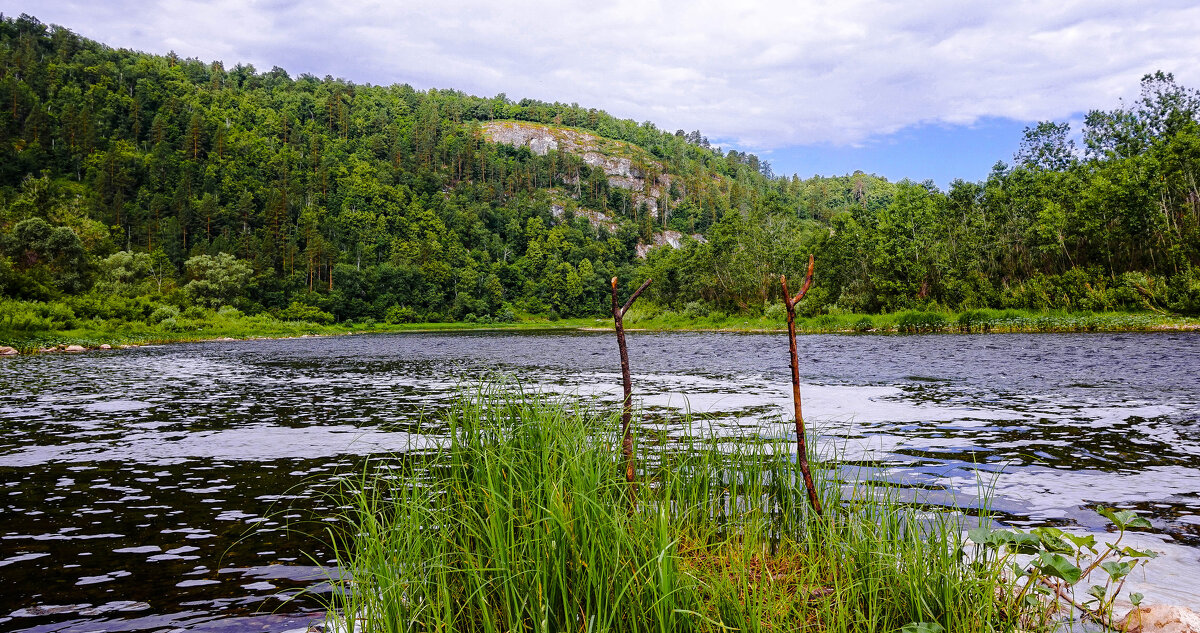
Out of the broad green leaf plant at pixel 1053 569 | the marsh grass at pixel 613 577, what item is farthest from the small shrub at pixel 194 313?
the broad green leaf plant at pixel 1053 569

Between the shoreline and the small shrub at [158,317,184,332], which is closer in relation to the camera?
the shoreline

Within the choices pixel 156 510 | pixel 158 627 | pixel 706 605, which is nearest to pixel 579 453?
pixel 706 605

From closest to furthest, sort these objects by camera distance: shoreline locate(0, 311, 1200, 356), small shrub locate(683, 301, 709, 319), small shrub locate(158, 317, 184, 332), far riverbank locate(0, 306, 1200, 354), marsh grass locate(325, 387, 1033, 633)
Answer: marsh grass locate(325, 387, 1033, 633)
shoreline locate(0, 311, 1200, 356)
far riverbank locate(0, 306, 1200, 354)
small shrub locate(158, 317, 184, 332)
small shrub locate(683, 301, 709, 319)

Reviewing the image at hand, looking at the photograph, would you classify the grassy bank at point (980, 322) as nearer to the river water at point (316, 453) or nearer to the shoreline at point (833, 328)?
the shoreline at point (833, 328)

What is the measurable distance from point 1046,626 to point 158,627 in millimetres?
5919

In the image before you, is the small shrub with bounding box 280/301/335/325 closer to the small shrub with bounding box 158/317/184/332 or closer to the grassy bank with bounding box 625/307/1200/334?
the small shrub with bounding box 158/317/184/332

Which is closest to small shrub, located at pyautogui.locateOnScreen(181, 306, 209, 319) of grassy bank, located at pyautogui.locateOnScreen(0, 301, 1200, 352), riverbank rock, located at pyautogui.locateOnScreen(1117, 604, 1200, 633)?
grassy bank, located at pyautogui.locateOnScreen(0, 301, 1200, 352)

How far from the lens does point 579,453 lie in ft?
13.6

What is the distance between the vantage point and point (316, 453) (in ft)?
38.8

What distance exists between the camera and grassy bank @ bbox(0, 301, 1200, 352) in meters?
44.4

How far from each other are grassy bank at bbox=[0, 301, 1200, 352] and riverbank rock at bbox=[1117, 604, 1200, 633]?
52.4 meters

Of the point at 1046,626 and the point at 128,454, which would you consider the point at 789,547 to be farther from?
the point at 128,454

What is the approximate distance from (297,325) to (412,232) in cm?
8743

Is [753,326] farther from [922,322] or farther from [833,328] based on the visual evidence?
[922,322]
